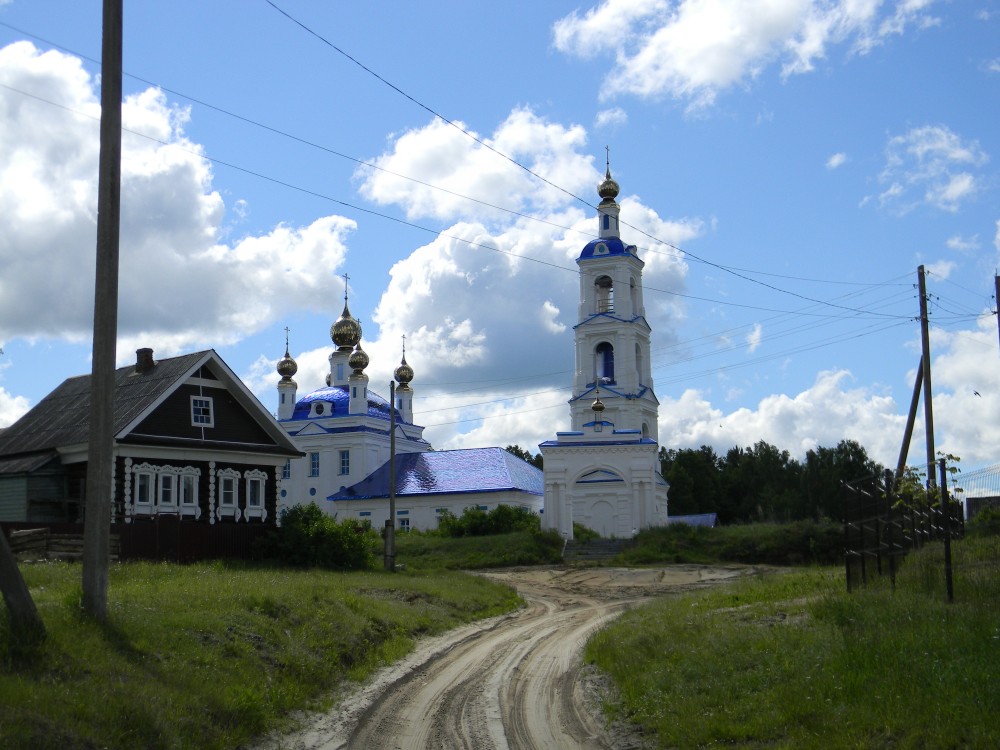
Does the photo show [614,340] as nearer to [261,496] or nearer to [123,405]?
[261,496]

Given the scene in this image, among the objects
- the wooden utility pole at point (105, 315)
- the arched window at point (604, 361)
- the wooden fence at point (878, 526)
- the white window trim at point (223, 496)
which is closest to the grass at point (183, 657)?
the wooden utility pole at point (105, 315)

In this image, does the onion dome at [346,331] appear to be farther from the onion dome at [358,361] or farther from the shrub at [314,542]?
the shrub at [314,542]

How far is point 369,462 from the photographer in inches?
2689

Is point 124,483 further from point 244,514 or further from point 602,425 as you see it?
point 602,425

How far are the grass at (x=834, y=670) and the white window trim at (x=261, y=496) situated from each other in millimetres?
19955

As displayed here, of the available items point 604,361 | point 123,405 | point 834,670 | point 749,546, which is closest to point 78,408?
point 123,405

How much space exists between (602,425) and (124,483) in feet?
86.6

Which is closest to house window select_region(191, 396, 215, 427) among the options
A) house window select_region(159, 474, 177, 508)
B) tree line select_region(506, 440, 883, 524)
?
house window select_region(159, 474, 177, 508)

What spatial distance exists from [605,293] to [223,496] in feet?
107

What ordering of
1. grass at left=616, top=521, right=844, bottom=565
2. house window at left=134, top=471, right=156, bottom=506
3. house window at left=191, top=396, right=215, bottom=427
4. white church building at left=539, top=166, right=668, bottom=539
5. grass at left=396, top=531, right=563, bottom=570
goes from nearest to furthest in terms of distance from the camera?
house window at left=134, top=471, right=156, bottom=506, house window at left=191, top=396, right=215, bottom=427, grass at left=616, top=521, right=844, bottom=565, grass at left=396, top=531, right=563, bottom=570, white church building at left=539, top=166, right=668, bottom=539

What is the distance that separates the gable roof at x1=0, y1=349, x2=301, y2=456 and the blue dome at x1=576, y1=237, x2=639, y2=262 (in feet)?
96.2

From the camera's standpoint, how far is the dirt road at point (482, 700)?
38.3ft

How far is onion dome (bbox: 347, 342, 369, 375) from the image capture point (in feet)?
227

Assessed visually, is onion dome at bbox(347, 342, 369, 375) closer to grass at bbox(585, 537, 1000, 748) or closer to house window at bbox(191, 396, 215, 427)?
house window at bbox(191, 396, 215, 427)
